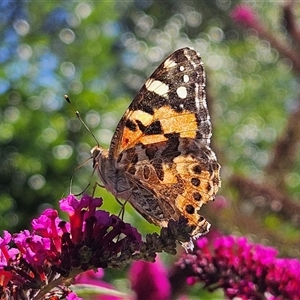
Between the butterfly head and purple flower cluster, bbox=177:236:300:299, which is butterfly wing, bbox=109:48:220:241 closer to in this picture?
the butterfly head

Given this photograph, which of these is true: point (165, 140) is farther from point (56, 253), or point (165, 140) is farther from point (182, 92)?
point (56, 253)

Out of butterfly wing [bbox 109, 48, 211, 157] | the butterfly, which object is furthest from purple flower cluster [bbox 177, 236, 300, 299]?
butterfly wing [bbox 109, 48, 211, 157]

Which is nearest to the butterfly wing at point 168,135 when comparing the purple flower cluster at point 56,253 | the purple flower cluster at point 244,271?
the purple flower cluster at point 244,271

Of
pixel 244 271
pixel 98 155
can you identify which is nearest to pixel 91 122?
pixel 98 155

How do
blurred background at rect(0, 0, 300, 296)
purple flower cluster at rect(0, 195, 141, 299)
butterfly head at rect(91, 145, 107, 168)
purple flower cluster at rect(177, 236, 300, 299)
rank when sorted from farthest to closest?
blurred background at rect(0, 0, 300, 296) < butterfly head at rect(91, 145, 107, 168) < purple flower cluster at rect(177, 236, 300, 299) < purple flower cluster at rect(0, 195, 141, 299)

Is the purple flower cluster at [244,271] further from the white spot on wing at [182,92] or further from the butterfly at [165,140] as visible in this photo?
the white spot on wing at [182,92]

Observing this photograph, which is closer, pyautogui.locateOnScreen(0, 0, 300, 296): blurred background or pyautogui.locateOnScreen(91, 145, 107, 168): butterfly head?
pyautogui.locateOnScreen(91, 145, 107, 168): butterfly head

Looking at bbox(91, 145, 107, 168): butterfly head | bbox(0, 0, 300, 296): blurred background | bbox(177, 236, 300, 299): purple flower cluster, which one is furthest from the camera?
bbox(0, 0, 300, 296): blurred background

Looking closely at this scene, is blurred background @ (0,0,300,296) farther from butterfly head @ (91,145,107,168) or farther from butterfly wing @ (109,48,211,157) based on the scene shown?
butterfly wing @ (109,48,211,157)

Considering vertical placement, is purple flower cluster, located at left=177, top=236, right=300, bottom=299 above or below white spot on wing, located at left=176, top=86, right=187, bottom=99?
below
